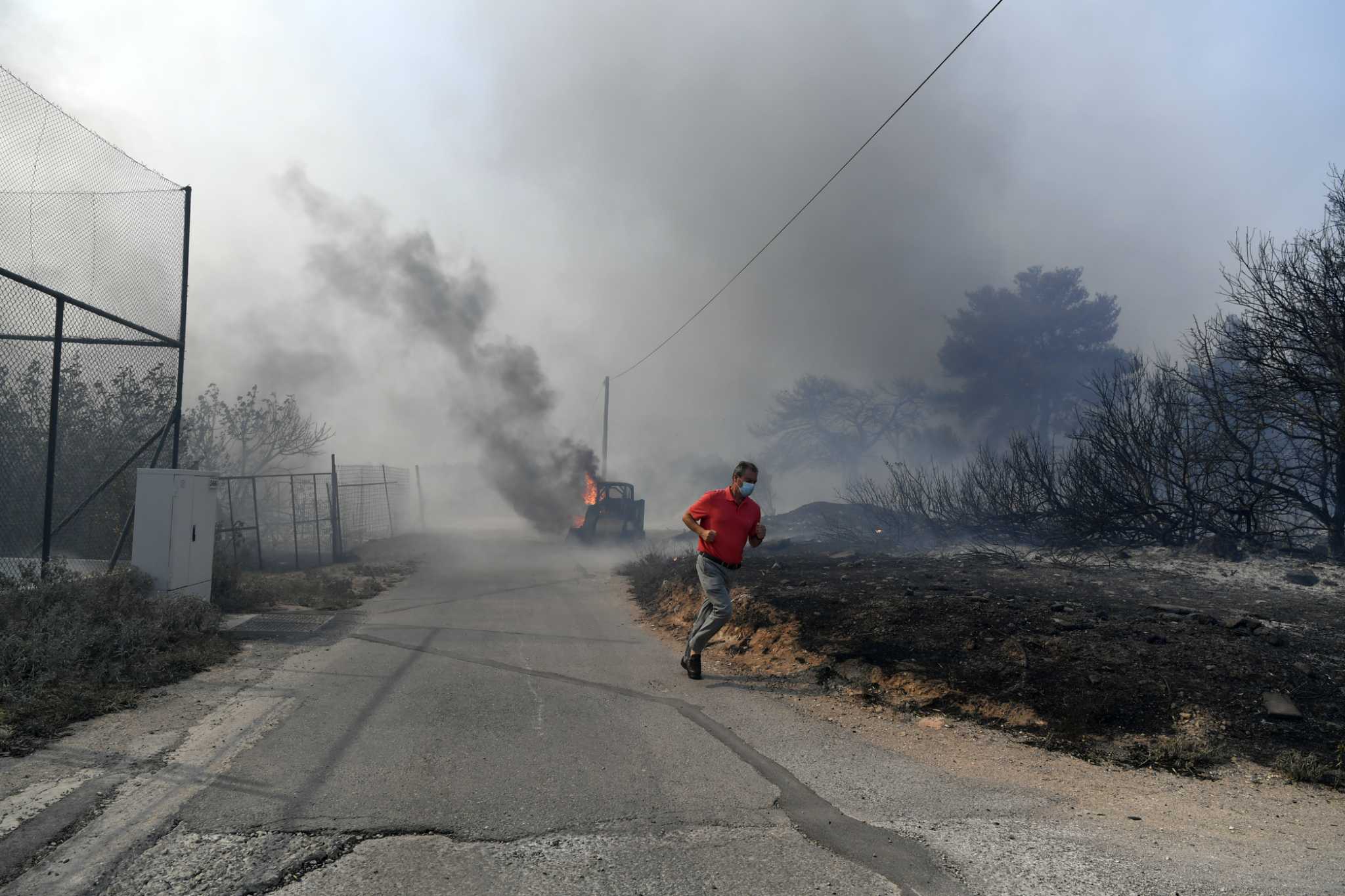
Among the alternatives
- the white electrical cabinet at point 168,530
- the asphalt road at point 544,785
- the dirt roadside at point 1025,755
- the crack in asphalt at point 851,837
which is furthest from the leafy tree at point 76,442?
the crack in asphalt at point 851,837

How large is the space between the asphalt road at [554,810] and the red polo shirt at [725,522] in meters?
1.20

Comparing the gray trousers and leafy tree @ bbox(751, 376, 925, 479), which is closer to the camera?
the gray trousers

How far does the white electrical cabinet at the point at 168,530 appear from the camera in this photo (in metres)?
8.35

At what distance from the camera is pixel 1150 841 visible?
11.6 ft

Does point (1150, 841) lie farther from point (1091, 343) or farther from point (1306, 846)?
point (1091, 343)

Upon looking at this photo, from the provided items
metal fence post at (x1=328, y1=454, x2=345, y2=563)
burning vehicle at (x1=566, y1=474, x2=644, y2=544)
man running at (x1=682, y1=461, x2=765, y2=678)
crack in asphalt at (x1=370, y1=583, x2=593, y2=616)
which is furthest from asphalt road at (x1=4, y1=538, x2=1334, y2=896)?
burning vehicle at (x1=566, y1=474, x2=644, y2=544)

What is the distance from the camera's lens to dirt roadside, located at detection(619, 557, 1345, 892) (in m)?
3.66

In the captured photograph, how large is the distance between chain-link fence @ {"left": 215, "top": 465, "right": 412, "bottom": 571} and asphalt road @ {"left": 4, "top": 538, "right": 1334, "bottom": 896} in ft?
30.6

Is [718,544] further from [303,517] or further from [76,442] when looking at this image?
[303,517]

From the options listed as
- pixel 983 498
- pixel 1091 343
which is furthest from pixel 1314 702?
pixel 1091 343

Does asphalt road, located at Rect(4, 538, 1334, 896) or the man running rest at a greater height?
the man running

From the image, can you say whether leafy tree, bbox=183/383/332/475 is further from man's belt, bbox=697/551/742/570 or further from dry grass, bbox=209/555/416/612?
man's belt, bbox=697/551/742/570

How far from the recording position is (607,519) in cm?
2577

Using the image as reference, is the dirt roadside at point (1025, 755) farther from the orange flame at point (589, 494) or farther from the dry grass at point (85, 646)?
the orange flame at point (589, 494)
